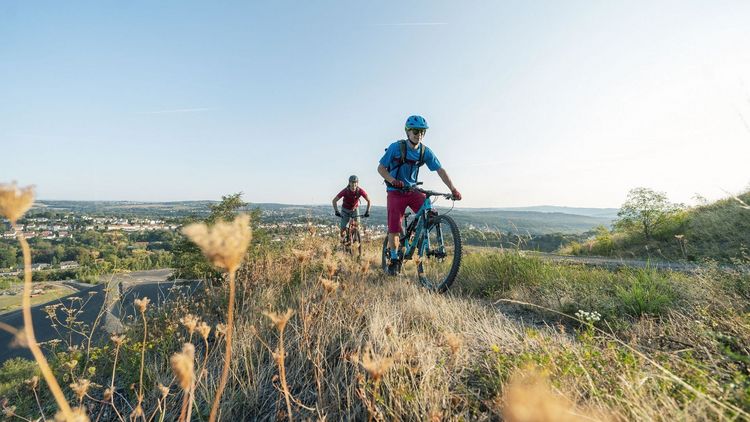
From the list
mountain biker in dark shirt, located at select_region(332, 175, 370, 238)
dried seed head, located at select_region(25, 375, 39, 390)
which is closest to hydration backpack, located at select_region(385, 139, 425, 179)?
mountain biker in dark shirt, located at select_region(332, 175, 370, 238)

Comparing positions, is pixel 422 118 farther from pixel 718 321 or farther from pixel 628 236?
pixel 628 236

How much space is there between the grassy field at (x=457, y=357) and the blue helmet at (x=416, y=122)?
284 centimetres

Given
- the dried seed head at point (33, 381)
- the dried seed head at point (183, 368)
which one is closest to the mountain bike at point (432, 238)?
the dried seed head at point (33, 381)

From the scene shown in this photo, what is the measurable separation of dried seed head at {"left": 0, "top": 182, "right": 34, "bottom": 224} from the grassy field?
1.85 feet

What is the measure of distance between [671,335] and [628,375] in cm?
138

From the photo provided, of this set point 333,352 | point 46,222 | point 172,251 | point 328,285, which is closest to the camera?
point 328,285

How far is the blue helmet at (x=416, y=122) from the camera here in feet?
19.0

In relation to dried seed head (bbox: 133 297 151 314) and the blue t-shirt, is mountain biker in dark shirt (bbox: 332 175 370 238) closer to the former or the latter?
the blue t-shirt

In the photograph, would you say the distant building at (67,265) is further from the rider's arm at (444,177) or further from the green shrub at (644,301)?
the green shrub at (644,301)

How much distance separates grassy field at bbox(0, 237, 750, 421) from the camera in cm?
144

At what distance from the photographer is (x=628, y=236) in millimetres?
16469

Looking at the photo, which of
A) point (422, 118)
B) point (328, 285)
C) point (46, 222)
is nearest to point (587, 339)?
point (328, 285)

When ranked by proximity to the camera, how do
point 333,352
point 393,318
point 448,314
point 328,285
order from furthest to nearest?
point 448,314 < point 393,318 < point 333,352 < point 328,285

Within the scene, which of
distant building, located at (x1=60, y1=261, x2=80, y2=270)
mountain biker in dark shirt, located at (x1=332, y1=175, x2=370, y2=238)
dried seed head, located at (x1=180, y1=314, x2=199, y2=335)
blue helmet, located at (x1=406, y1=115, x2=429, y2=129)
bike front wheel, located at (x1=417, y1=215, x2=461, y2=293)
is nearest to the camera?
dried seed head, located at (x1=180, y1=314, x2=199, y2=335)
